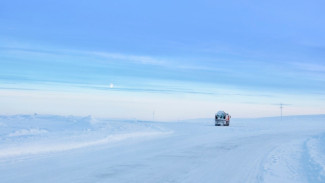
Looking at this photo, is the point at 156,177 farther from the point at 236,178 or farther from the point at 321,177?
the point at 321,177

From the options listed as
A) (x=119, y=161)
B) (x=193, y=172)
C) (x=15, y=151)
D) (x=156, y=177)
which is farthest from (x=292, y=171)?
(x=15, y=151)

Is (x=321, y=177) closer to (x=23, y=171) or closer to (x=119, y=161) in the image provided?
(x=119, y=161)

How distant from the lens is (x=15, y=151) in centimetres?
1400

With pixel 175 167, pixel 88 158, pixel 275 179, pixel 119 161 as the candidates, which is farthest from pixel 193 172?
pixel 88 158

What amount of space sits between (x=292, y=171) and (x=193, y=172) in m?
3.39

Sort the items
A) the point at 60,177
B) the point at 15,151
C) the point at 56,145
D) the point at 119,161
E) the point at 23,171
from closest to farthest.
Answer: the point at 60,177 → the point at 23,171 → the point at 119,161 → the point at 15,151 → the point at 56,145

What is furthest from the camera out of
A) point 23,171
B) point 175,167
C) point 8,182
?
point 175,167

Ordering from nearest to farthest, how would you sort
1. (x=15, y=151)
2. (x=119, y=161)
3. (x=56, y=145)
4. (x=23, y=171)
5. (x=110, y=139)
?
(x=23, y=171) → (x=119, y=161) → (x=15, y=151) → (x=56, y=145) → (x=110, y=139)

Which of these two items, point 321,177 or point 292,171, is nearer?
point 321,177

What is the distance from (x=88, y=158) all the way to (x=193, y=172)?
4.59m

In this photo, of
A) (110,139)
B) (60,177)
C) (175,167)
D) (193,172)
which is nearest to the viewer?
(60,177)

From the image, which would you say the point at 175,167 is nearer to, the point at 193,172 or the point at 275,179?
the point at 193,172

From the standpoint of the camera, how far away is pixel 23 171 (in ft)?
32.3

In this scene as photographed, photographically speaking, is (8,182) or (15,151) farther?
(15,151)
